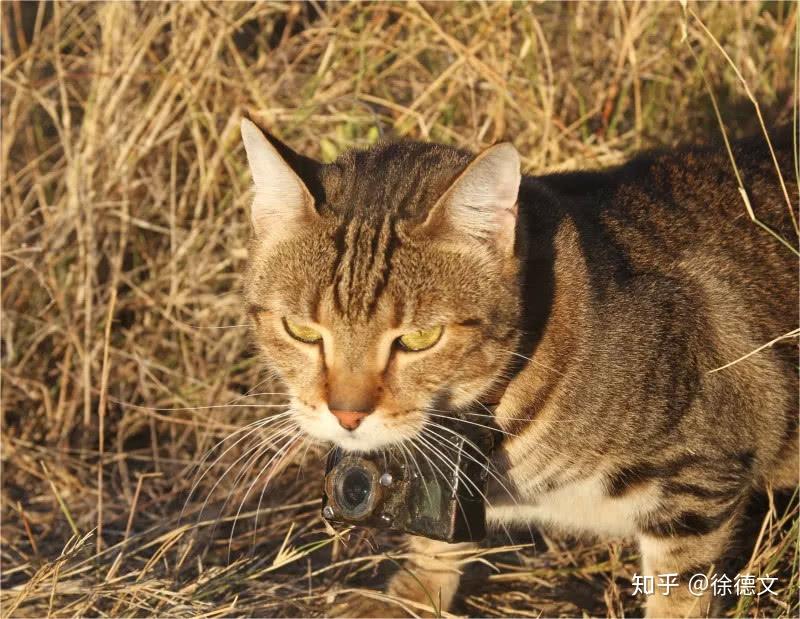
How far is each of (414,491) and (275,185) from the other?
31.9 inches

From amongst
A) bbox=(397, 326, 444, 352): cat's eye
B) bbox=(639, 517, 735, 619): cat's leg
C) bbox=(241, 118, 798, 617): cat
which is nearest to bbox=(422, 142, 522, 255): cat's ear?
bbox=(241, 118, 798, 617): cat

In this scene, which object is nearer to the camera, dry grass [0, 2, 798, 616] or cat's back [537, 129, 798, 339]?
cat's back [537, 129, 798, 339]

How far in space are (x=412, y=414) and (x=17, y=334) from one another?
2.01 m

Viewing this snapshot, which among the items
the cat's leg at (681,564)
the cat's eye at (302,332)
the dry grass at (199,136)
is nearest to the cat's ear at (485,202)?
the cat's eye at (302,332)

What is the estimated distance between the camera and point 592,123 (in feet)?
12.5

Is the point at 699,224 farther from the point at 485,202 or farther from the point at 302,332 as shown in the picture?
the point at 302,332

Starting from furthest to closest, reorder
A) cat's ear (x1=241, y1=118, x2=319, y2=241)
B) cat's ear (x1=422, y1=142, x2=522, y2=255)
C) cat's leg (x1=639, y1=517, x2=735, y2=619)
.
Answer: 1. cat's leg (x1=639, y1=517, x2=735, y2=619)
2. cat's ear (x1=241, y1=118, x2=319, y2=241)
3. cat's ear (x1=422, y1=142, x2=522, y2=255)

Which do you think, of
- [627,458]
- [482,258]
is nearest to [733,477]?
[627,458]

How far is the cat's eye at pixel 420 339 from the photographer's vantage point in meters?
2.06

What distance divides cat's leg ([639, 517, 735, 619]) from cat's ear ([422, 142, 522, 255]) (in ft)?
2.87

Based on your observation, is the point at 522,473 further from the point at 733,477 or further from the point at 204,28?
the point at 204,28

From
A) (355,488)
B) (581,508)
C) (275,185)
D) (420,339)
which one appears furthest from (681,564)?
(275,185)

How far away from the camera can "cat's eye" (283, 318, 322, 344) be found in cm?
211

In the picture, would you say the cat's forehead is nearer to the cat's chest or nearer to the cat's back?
the cat's back
